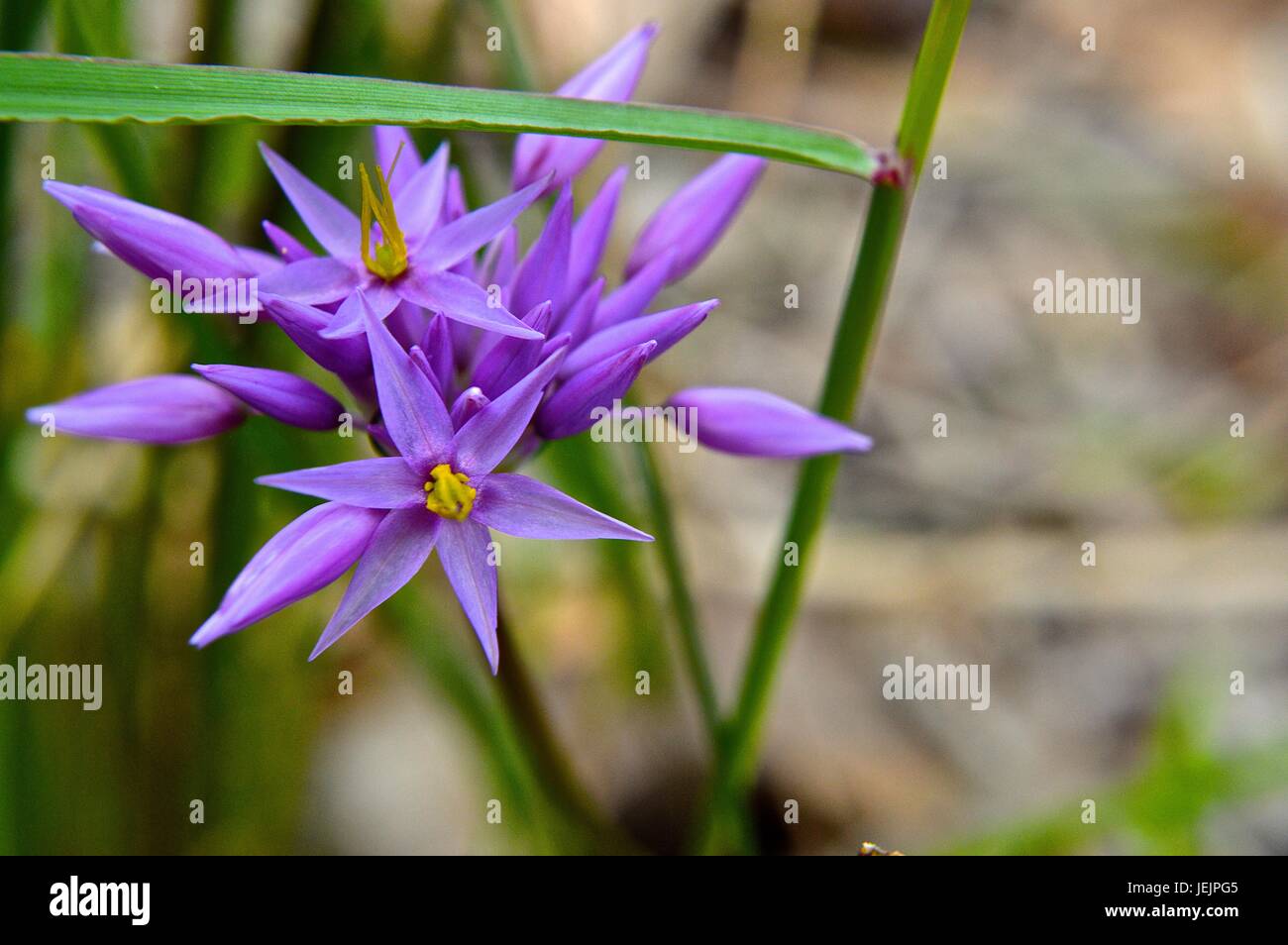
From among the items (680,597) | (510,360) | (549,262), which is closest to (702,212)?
(549,262)

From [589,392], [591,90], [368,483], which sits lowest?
[368,483]

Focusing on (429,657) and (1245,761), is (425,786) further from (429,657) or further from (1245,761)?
(1245,761)

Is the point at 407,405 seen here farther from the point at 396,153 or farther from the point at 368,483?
the point at 396,153

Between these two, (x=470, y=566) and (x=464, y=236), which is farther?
(x=464, y=236)

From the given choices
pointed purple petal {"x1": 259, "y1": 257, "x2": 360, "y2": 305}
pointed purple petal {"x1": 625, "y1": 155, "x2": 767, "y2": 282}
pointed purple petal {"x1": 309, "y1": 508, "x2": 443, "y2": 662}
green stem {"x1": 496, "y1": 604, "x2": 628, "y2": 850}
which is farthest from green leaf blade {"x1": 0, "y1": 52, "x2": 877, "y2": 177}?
green stem {"x1": 496, "y1": 604, "x2": 628, "y2": 850}

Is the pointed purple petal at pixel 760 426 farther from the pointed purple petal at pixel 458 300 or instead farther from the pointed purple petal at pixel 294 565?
the pointed purple petal at pixel 294 565

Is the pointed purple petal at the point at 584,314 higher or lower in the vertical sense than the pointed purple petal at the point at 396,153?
lower

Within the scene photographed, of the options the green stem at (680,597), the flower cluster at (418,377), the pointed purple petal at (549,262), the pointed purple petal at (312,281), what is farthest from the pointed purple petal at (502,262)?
the green stem at (680,597)
